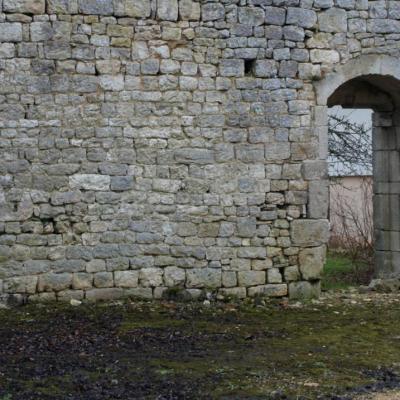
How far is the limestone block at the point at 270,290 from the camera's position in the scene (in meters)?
9.34

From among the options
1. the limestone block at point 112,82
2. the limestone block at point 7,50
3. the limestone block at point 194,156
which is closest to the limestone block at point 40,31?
the limestone block at point 7,50

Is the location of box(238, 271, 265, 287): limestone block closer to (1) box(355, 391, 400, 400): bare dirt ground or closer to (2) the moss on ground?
(2) the moss on ground

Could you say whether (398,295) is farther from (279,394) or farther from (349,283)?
(279,394)

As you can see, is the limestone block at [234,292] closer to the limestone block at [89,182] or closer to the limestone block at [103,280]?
the limestone block at [103,280]

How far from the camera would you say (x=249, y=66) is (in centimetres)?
938

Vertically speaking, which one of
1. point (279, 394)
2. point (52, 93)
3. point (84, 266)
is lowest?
point (279, 394)

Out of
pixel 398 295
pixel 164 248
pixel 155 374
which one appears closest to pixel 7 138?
pixel 164 248

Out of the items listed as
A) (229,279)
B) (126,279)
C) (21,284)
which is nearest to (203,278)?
(229,279)

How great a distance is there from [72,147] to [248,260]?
7.63 ft

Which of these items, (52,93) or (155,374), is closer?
(155,374)

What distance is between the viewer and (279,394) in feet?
18.8

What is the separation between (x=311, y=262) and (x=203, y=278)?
4.22 feet

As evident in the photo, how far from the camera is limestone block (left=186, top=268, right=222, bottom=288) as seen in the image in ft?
30.1

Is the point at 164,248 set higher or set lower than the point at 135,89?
lower
